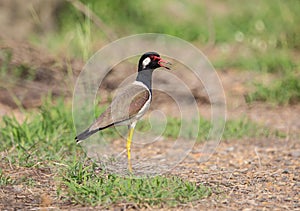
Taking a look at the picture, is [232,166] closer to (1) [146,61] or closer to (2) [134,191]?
(1) [146,61]

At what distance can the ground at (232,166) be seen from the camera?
4113 millimetres

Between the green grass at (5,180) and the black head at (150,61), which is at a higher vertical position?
the black head at (150,61)

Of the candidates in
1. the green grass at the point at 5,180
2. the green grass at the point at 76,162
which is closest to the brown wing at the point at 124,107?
the green grass at the point at 76,162

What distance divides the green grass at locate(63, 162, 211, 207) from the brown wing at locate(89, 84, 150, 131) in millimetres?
498

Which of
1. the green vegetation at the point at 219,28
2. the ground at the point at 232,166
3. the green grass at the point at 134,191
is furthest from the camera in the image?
the green vegetation at the point at 219,28

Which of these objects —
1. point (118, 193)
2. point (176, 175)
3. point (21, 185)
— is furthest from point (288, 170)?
point (21, 185)

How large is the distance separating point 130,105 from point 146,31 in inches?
174

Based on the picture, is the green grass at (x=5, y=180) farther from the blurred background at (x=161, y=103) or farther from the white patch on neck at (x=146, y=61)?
the white patch on neck at (x=146, y=61)

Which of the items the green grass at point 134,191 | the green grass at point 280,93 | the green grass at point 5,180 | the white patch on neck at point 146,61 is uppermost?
the green grass at point 280,93

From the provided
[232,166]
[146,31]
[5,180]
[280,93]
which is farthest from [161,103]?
[5,180]

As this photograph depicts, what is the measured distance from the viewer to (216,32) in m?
9.19

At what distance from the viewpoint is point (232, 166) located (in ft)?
17.2

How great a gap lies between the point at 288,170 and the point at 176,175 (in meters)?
0.89

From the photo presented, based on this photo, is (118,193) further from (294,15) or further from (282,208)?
(294,15)
